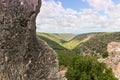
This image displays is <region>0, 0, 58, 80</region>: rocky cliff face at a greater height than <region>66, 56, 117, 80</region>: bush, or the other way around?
<region>0, 0, 58, 80</region>: rocky cliff face

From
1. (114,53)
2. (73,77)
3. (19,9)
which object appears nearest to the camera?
(19,9)

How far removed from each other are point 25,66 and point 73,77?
151 feet

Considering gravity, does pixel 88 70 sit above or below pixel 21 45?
below

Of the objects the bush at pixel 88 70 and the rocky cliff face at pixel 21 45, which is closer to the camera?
the rocky cliff face at pixel 21 45

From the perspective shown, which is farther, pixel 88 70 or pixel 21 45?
pixel 88 70

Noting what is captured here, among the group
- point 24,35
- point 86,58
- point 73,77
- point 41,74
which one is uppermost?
point 24,35

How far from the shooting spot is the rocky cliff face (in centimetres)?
1595

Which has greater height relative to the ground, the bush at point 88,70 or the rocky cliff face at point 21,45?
the rocky cliff face at point 21,45

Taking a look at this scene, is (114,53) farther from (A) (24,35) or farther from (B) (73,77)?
(A) (24,35)

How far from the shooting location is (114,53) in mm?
106688

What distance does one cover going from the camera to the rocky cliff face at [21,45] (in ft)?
52.3

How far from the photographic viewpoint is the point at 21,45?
16.6m

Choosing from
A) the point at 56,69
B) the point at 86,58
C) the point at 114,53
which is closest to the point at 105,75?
the point at 86,58

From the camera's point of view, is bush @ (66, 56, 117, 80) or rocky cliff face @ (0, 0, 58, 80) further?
bush @ (66, 56, 117, 80)
